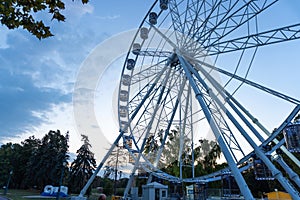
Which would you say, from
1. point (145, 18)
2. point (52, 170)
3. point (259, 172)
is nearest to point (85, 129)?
point (259, 172)

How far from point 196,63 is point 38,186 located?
138 feet

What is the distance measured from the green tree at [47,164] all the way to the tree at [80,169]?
2.27 m

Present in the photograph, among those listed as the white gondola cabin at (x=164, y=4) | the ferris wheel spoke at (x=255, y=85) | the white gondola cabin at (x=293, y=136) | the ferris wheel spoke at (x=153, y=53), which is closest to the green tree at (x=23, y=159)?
the ferris wheel spoke at (x=153, y=53)

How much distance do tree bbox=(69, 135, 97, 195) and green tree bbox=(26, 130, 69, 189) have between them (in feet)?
7.45

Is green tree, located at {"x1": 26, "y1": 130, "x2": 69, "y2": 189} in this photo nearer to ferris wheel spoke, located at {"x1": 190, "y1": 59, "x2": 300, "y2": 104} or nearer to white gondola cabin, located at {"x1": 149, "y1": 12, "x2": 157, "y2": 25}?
white gondola cabin, located at {"x1": 149, "y1": 12, "x2": 157, "y2": 25}

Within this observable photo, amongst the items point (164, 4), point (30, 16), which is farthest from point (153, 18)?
point (30, 16)

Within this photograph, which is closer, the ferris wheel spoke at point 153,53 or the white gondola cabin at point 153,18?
the ferris wheel spoke at point 153,53

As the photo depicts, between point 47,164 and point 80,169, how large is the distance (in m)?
7.11

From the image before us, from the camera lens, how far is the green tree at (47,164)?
139 feet

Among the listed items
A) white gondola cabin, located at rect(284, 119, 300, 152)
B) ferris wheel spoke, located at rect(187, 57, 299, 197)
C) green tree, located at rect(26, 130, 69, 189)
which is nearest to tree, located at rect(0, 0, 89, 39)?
ferris wheel spoke, located at rect(187, 57, 299, 197)

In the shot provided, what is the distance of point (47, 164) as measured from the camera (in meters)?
42.8

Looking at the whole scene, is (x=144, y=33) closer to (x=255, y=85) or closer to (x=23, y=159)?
(x=255, y=85)

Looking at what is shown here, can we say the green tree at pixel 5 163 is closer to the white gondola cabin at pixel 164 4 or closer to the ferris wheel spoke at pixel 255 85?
the white gondola cabin at pixel 164 4

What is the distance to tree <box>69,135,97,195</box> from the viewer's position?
40.4 meters
